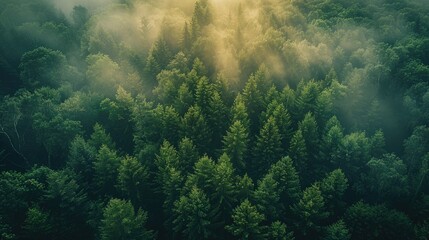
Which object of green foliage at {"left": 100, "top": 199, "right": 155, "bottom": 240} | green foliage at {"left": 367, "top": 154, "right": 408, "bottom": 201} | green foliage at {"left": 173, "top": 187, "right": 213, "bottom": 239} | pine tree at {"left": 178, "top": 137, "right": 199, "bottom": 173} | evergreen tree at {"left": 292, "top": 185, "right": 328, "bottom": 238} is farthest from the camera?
green foliage at {"left": 367, "top": 154, "right": 408, "bottom": 201}

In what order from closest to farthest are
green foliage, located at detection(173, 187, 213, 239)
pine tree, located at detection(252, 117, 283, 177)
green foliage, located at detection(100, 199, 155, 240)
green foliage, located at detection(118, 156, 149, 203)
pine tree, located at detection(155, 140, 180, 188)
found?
green foliage, located at detection(100, 199, 155, 240)
green foliage, located at detection(173, 187, 213, 239)
green foliage, located at detection(118, 156, 149, 203)
pine tree, located at detection(155, 140, 180, 188)
pine tree, located at detection(252, 117, 283, 177)

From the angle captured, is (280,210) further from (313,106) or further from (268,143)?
(313,106)

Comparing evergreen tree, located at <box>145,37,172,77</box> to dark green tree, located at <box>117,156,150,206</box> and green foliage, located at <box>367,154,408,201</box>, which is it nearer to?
dark green tree, located at <box>117,156,150,206</box>

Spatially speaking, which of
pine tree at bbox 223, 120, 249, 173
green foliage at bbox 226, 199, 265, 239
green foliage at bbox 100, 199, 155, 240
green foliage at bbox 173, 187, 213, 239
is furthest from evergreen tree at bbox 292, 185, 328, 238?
green foliage at bbox 100, 199, 155, 240

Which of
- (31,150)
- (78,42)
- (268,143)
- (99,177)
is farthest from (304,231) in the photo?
(78,42)

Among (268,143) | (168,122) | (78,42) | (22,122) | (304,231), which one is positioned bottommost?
(304,231)

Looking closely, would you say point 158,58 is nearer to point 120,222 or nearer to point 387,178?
point 120,222
